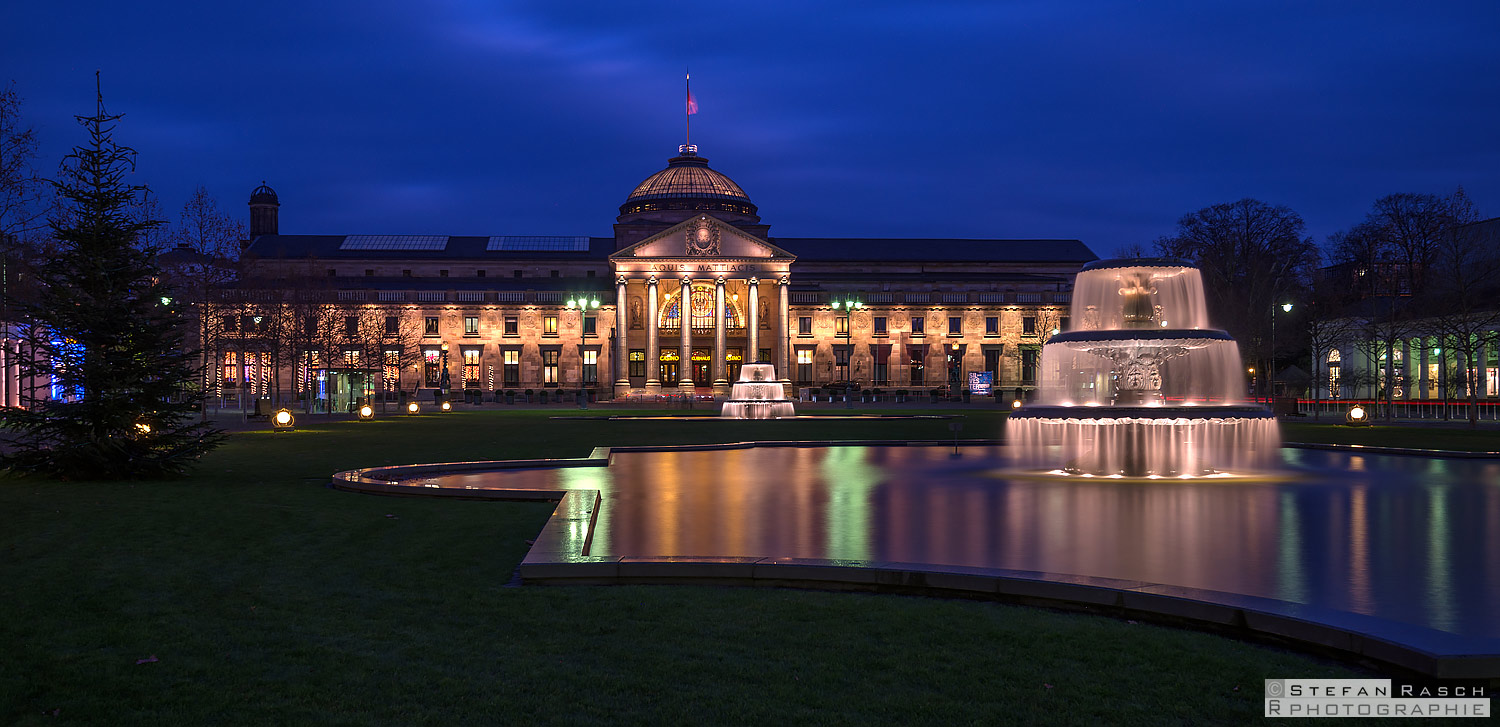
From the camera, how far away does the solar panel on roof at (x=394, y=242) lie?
314ft

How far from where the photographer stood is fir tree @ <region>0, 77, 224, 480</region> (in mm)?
16047

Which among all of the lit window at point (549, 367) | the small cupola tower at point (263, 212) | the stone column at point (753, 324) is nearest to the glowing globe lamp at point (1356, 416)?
the stone column at point (753, 324)

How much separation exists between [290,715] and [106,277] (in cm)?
1402

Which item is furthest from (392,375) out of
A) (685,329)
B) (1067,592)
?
(1067,592)

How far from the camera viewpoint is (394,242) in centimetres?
9650

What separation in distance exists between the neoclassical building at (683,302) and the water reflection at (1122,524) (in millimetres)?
62963

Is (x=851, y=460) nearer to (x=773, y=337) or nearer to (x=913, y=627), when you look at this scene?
(x=913, y=627)

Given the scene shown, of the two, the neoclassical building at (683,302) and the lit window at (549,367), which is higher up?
the neoclassical building at (683,302)

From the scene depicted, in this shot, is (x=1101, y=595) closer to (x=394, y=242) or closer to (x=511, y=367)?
(x=511, y=367)

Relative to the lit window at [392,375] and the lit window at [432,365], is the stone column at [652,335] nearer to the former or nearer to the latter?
the lit window at [432,365]

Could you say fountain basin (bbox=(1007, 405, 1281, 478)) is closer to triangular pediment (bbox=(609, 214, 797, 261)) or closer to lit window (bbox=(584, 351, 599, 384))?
triangular pediment (bbox=(609, 214, 797, 261))

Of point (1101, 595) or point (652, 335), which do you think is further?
point (652, 335)

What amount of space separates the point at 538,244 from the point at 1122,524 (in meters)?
90.3

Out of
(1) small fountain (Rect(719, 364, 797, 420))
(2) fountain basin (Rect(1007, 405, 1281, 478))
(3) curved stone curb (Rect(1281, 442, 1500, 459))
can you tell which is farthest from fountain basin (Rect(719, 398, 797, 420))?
(2) fountain basin (Rect(1007, 405, 1281, 478))
